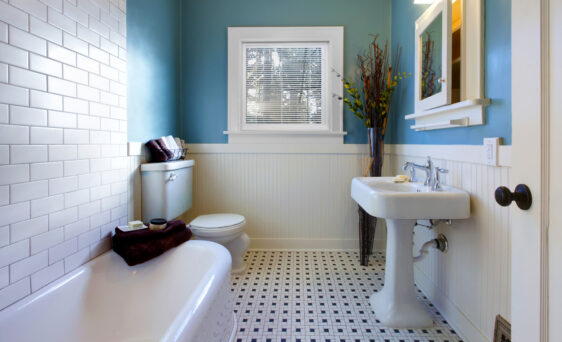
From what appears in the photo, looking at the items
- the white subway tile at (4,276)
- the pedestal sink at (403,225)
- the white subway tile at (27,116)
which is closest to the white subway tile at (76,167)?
the white subway tile at (27,116)

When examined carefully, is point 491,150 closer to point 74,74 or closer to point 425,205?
point 425,205

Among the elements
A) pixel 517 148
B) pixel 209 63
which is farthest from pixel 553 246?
pixel 209 63

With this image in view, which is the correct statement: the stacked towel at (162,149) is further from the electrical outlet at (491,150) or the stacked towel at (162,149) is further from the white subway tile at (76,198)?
the electrical outlet at (491,150)

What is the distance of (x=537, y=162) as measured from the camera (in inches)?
26.6

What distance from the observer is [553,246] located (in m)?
0.63

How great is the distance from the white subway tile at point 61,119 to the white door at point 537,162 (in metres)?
1.66

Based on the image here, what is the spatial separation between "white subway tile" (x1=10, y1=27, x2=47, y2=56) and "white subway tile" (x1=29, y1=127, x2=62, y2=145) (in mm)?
310

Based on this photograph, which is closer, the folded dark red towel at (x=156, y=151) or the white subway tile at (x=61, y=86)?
the white subway tile at (x=61, y=86)

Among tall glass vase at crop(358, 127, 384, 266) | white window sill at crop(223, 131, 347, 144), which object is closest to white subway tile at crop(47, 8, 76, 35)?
white window sill at crop(223, 131, 347, 144)

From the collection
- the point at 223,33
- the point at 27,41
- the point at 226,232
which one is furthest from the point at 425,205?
the point at 223,33

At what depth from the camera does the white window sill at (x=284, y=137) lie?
2.74 m

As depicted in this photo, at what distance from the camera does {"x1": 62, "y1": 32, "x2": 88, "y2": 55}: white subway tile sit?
1.33 metres

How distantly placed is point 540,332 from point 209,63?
281 centimetres

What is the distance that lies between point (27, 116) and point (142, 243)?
782 mm
